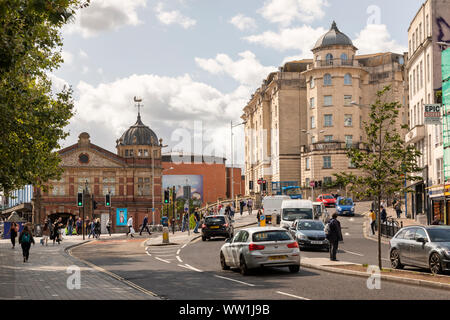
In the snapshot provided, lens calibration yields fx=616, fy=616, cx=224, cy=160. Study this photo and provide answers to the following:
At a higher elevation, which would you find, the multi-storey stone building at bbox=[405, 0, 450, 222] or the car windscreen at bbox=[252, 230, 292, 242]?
the multi-storey stone building at bbox=[405, 0, 450, 222]

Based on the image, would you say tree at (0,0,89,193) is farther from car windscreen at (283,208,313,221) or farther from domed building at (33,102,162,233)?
domed building at (33,102,162,233)

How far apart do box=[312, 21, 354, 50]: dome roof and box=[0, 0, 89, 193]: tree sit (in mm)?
60502

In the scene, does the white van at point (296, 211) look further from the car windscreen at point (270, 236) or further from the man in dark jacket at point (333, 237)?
the car windscreen at point (270, 236)

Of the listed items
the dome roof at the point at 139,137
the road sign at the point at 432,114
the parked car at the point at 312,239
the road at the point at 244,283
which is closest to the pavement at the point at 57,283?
the road at the point at 244,283

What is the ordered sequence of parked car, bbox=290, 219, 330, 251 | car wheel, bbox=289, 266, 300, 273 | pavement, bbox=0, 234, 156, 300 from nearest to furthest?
pavement, bbox=0, 234, 156, 300, car wheel, bbox=289, 266, 300, 273, parked car, bbox=290, 219, 330, 251

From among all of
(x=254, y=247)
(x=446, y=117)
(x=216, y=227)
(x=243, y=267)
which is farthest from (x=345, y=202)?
(x=254, y=247)

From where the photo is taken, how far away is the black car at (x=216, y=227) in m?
37.1

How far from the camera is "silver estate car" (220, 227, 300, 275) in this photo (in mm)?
18016

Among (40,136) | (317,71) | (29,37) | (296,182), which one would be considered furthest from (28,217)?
(29,37)

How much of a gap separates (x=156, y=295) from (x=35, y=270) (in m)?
9.65

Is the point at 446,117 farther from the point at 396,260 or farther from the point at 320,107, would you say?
the point at 320,107

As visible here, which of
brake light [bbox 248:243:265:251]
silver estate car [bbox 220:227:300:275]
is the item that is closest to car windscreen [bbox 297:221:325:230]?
silver estate car [bbox 220:227:300:275]

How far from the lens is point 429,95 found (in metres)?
45.2
